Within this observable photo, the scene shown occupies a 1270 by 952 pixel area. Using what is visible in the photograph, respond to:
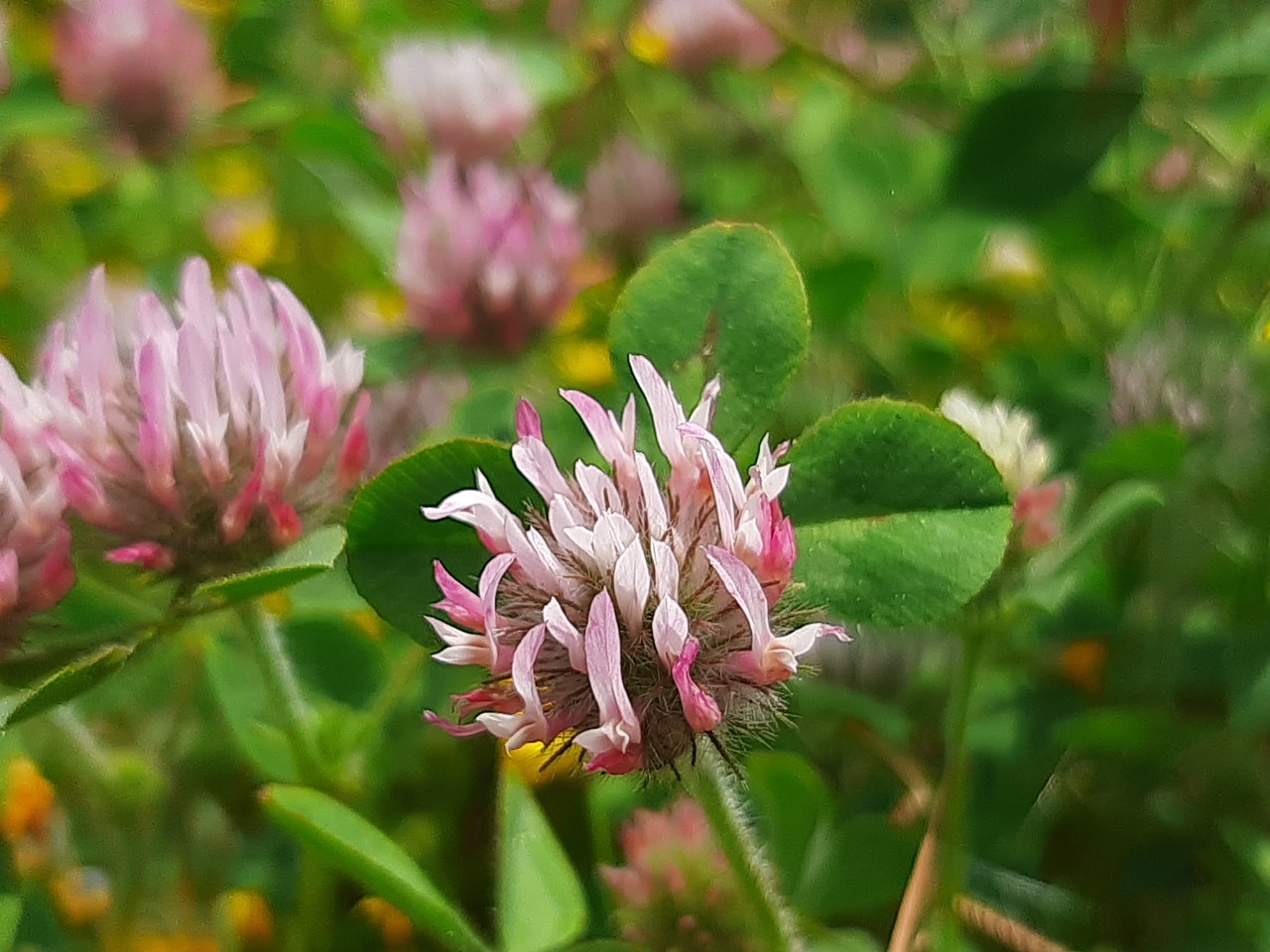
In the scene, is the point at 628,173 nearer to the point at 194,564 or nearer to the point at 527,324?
the point at 527,324

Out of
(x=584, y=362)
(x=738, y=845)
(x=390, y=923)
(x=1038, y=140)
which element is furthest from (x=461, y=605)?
(x=584, y=362)

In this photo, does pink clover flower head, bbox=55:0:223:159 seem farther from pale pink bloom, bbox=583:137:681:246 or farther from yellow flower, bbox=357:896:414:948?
yellow flower, bbox=357:896:414:948

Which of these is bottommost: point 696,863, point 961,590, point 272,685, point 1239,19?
point 696,863

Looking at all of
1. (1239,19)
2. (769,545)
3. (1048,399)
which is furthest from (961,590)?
(1239,19)

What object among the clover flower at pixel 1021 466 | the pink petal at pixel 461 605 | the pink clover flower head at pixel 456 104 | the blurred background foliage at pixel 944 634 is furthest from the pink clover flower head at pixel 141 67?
the pink petal at pixel 461 605

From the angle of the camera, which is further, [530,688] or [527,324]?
[527,324]

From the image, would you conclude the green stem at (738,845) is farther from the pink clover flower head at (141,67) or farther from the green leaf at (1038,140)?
the pink clover flower head at (141,67)
